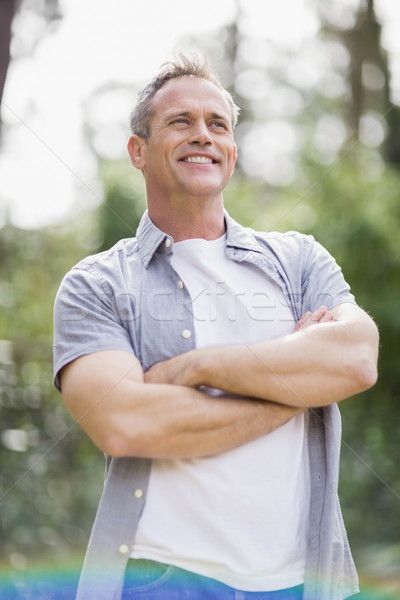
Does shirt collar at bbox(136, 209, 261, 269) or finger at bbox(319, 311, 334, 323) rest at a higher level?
shirt collar at bbox(136, 209, 261, 269)

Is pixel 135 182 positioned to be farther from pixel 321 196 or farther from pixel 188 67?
pixel 188 67

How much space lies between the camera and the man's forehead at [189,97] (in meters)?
1.65

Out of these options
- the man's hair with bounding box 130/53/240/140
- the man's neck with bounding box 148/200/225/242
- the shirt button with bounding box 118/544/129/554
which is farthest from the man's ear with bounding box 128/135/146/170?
the shirt button with bounding box 118/544/129/554

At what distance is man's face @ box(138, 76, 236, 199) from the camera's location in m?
1.62

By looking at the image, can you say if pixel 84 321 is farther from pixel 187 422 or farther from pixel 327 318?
pixel 327 318

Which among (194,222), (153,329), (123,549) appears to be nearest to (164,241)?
(194,222)

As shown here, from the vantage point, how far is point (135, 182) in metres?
5.01

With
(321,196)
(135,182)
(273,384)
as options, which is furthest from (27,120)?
(273,384)

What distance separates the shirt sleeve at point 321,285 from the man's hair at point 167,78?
0.34 m

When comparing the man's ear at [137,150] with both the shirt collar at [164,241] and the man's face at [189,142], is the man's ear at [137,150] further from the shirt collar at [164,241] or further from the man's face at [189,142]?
the shirt collar at [164,241]

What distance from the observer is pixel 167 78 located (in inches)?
66.7

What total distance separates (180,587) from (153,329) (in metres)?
0.41

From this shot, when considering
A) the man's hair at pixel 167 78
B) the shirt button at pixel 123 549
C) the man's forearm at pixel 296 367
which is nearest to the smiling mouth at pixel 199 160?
the man's hair at pixel 167 78

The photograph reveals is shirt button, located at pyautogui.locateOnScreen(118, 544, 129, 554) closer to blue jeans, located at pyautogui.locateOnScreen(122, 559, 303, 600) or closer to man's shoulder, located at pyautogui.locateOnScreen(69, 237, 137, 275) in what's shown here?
blue jeans, located at pyautogui.locateOnScreen(122, 559, 303, 600)
